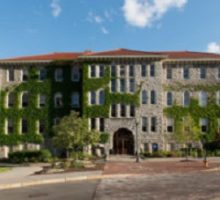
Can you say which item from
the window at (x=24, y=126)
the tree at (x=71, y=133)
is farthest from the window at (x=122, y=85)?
the window at (x=24, y=126)

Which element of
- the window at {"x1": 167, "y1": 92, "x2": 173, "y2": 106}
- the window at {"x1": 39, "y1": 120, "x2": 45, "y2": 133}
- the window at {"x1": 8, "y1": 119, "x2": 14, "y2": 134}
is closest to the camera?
the window at {"x1": 167, "y1": 92, "x2": 173, "y2": 106}

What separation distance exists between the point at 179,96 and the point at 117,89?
8.60 metres

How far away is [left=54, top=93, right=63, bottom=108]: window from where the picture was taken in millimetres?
62531

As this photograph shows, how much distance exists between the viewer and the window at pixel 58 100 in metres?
62.5

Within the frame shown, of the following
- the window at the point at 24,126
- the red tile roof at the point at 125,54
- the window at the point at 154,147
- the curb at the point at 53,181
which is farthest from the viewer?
the window at the point at 24,126

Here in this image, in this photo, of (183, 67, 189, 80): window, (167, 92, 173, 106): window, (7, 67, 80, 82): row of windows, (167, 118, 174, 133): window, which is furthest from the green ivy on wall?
(183, 67, 189, 80): window

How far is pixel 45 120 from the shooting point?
204 feet

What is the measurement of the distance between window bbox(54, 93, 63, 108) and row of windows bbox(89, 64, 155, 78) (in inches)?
229

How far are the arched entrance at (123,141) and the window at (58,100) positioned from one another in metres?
9.25

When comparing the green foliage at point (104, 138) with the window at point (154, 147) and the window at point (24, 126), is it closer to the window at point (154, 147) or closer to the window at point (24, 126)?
the window at point (154, 147)

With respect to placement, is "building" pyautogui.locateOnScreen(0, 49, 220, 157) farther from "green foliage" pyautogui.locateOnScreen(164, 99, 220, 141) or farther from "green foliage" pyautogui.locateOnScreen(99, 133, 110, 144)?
"green foliage" pyautogui.locateOnScreen(99, 133, 110, 144)

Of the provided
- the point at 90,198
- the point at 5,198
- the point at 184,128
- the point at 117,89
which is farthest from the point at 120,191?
the point at 117,89

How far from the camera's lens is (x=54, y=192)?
20.7 metres

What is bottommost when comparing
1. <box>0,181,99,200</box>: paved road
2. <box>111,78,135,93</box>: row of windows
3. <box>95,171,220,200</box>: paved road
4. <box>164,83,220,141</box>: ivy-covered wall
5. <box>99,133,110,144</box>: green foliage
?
<box>0,181,99,200</box>: paved road
